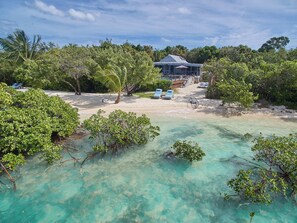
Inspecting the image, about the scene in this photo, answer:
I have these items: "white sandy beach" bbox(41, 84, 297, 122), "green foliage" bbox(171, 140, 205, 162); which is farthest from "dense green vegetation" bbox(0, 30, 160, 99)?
"green foliage" bbox(171, 140, 205, 162)

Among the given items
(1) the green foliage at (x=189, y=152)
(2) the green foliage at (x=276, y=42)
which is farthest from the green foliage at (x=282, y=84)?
(2) the green foliage at (x=276, y=42)

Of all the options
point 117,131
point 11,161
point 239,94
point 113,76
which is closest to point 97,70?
point 113,76

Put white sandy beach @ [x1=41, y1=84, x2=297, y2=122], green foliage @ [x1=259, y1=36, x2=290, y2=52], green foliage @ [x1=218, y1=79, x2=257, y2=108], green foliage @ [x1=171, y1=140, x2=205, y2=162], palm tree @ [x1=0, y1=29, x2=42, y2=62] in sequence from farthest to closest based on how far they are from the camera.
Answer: green foliage @ [x1=259, y1=36, x2=290, y2=52]
palm tree @ [x1=0, y1=29, x2=42, y2=62]
white sandy beach @ [x1=41, y1=84, x2=297, y2=122]
green foliage @ [x1=218, y1=79, x2=257, y2=108]
green foliage @ [x1=171, y1=140, x2=205, y2=162]

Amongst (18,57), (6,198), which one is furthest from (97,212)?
(18,57)

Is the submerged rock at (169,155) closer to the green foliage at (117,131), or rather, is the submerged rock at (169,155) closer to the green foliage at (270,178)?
the green foliage at (117,131)

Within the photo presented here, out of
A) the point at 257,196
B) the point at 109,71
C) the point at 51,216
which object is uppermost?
the point at 109,71

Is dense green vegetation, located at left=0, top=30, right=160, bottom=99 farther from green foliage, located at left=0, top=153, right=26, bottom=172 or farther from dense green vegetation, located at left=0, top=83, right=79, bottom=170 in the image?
green foliage, located at left=0, top=153, right=26, bottom=172

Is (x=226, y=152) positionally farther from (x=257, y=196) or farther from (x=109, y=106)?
(x=109, y=106)
